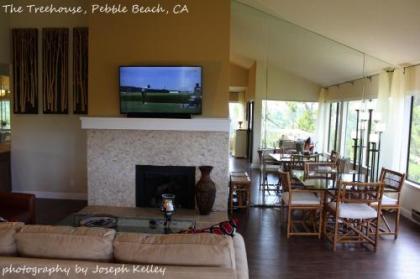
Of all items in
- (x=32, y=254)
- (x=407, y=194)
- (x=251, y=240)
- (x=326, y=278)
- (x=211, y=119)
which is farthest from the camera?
(x=407, y=194)

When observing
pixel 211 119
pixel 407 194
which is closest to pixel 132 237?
pixel 211 119

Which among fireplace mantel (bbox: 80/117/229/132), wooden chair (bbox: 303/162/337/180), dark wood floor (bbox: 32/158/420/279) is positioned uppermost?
fireplace mantel (bbox: 80/117/229/132)

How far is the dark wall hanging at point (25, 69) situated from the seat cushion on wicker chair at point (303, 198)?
15.5ft

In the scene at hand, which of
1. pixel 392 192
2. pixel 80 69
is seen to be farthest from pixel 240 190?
pixel 80 69

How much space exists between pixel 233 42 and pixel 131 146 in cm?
243

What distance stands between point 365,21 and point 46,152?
5.76 metres

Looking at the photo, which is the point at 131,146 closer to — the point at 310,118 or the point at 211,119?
the point at 211,119

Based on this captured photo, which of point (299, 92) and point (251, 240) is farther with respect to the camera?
point (299, 92)

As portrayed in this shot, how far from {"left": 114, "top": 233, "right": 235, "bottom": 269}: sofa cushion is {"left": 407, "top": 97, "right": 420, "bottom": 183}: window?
4796mm

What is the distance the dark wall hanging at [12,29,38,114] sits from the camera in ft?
19.9

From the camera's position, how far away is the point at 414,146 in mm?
5609

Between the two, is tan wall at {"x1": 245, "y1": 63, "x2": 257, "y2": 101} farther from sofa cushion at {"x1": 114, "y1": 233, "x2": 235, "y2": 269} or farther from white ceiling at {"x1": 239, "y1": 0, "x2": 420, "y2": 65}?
sofa cushion at {"x1": 114, "y1": 233, "x2": 235, "y2": 269}

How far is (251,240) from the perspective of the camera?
443cm

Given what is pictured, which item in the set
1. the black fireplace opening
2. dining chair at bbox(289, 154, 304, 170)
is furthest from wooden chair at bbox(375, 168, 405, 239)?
the black fireplace opening
